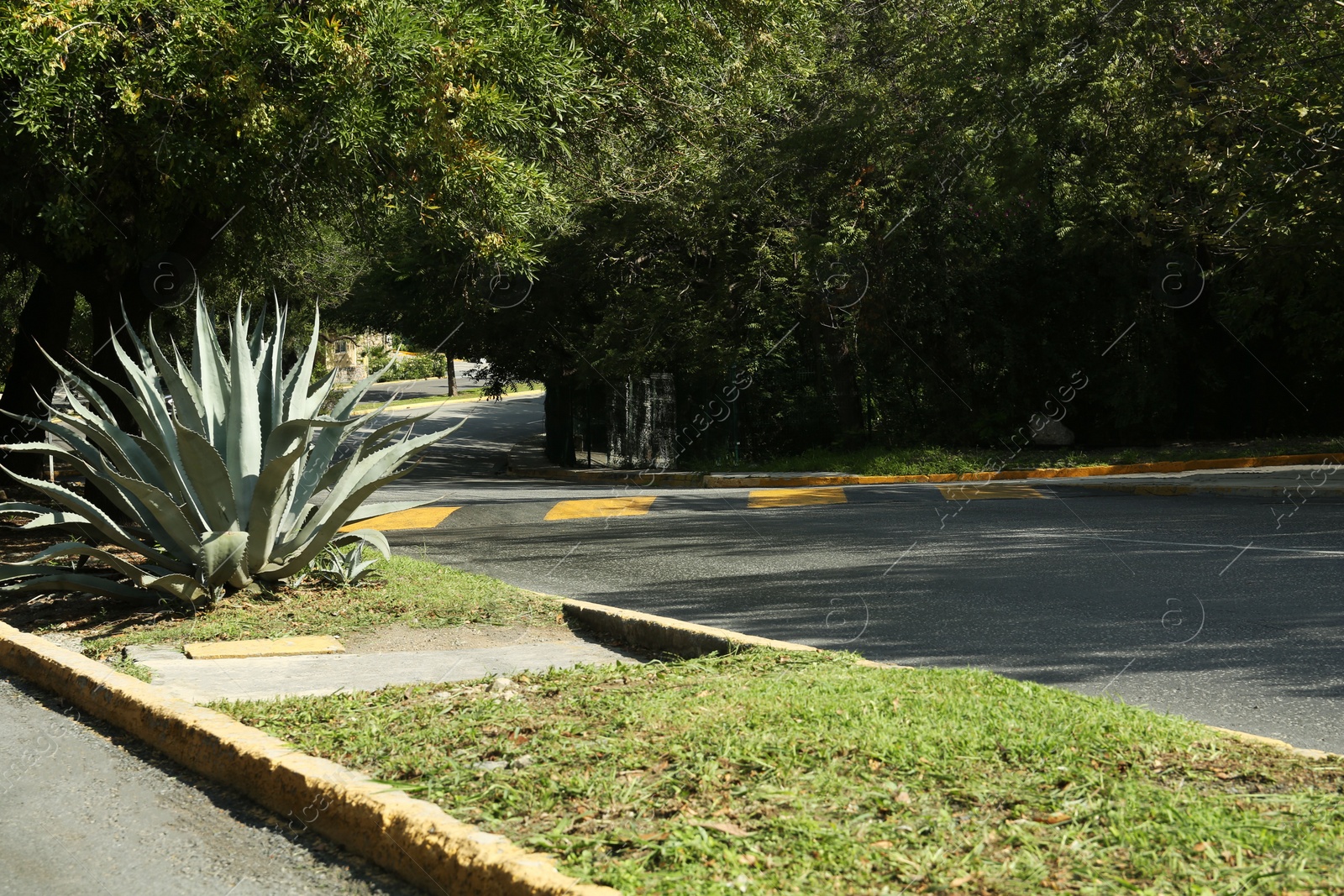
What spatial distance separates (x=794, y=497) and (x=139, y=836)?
11.8 meters

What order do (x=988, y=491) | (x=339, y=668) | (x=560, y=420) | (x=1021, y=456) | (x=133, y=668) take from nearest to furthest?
(x=133, y=668) < (x=339, y=668) < (x=988, y=491) < (x=1021, y=456) < (x=560, y=420)

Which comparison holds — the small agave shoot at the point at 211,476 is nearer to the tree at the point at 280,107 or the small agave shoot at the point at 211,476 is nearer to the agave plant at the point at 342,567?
the agave plant at the point at 342,567

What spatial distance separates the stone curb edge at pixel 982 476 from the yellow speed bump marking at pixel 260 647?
34.5 ft

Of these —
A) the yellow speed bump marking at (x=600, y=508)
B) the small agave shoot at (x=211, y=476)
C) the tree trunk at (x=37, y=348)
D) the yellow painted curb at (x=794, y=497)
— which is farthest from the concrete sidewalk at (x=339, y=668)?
the tree trunk at (x=37, y=348)

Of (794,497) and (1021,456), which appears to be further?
(1021,456)

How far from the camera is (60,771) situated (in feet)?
14.9

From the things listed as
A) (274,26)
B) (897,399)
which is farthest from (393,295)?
(274,26)

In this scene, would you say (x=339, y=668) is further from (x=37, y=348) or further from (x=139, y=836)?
(x=37, y=348)

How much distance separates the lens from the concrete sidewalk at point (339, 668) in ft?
17.8

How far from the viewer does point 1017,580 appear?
8398 millimetres

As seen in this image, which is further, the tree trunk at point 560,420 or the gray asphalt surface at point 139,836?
the tree trunk at point 560,420

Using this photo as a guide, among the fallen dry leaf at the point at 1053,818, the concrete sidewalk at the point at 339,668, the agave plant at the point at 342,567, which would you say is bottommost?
the concrete sidewalk at the point at 339,668

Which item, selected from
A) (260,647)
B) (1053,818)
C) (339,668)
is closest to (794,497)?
(260,647)

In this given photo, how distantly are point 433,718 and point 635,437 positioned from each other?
18.0 metres
